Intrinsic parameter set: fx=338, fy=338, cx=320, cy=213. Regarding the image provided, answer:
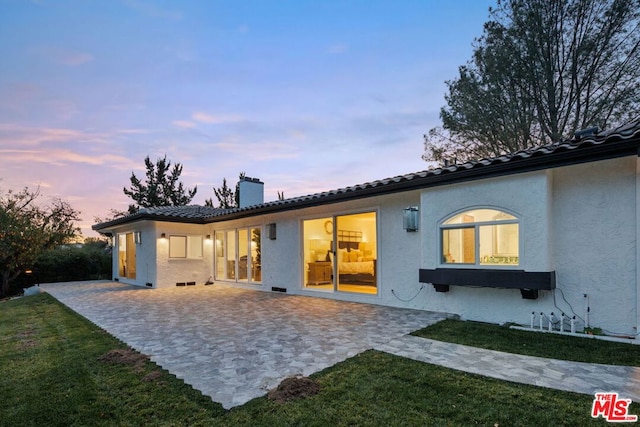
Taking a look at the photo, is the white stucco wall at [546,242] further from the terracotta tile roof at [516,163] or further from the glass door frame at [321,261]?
the glass door frame at [321,261]

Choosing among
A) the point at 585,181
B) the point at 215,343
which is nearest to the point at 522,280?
the point at 585,181

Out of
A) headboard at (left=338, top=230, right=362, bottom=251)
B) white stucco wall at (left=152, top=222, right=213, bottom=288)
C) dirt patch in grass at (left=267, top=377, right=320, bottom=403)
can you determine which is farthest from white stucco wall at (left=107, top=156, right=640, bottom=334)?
white stucco wall at (left=152, top=222, right=213, bottom=288)

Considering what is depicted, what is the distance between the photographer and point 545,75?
11.4 metres

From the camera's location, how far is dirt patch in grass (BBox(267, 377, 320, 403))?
325 centimetres

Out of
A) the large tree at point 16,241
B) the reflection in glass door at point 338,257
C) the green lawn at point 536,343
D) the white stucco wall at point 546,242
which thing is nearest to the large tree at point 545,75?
the reflection in glass door at point 338,257

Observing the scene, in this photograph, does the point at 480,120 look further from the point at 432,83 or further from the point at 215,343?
the point at 215,343

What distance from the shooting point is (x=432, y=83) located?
13.0 meters

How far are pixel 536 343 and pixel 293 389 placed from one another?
3683mm

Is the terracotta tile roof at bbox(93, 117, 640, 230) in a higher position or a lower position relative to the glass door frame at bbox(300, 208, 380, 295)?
higher

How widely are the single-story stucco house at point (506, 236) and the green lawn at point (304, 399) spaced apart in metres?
2.90

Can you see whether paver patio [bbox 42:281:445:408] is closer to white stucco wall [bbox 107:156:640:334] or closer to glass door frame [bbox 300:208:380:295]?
glass door frame [bbox 300:208:380:295]

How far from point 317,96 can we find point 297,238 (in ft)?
18.4

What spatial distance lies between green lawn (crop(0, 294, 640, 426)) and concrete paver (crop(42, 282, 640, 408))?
25cm

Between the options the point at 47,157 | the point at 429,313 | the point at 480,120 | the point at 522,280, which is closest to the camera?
the point at 522,280
